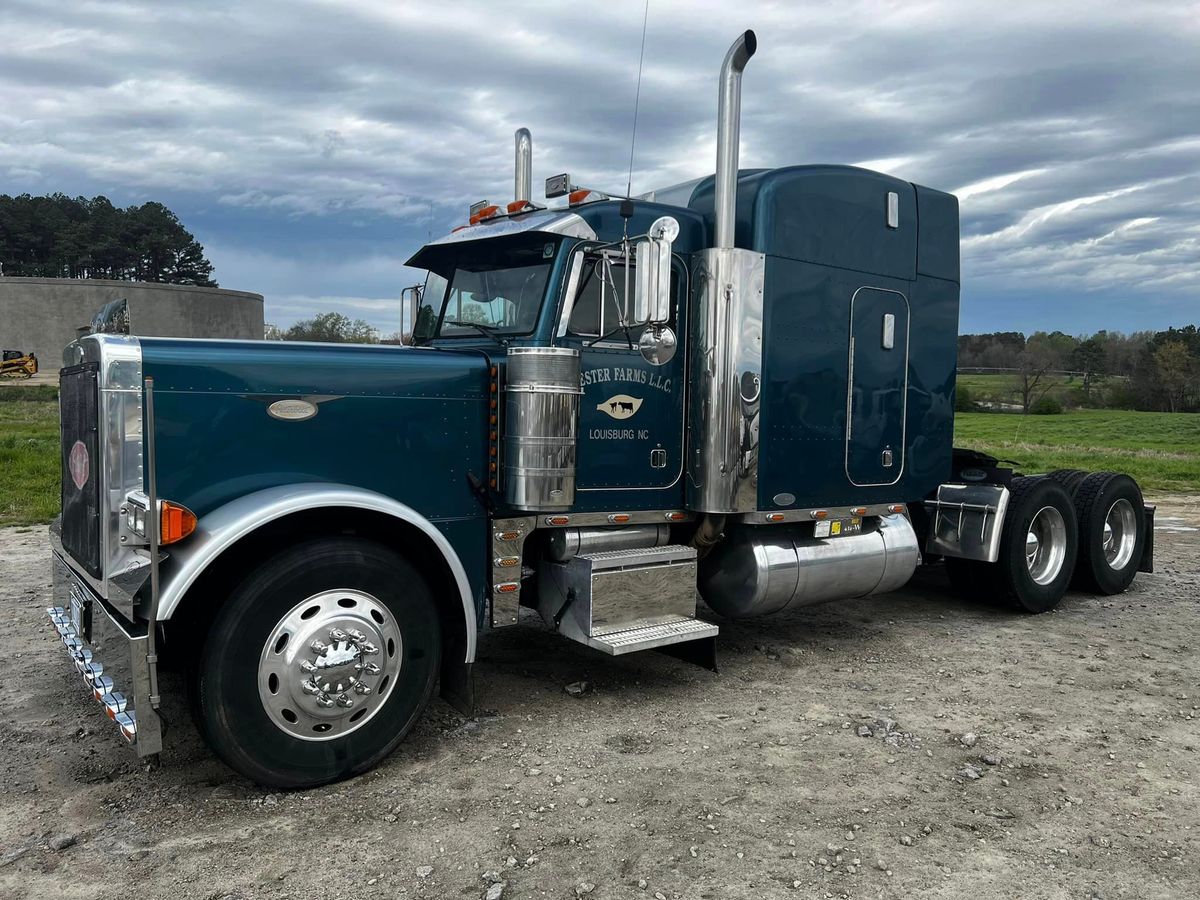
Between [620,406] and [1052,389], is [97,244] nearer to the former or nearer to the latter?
[1052,389]

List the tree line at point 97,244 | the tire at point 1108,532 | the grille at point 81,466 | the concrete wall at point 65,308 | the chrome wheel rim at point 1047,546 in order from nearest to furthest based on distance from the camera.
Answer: the grille at point 81,466 → the chrome wheel rim at point 1047,546 → the tire at point 1108,532 → the concrete wall at point 65,308 → the tree line at point 97,244

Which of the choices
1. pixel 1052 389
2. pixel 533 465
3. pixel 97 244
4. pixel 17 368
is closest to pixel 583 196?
pixel 533 465

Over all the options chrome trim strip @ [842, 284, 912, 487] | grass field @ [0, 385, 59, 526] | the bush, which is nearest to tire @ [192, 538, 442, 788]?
chrome trim strip @ [842, 284, 912, 487]

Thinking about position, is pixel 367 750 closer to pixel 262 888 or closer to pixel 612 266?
pixel 262 888

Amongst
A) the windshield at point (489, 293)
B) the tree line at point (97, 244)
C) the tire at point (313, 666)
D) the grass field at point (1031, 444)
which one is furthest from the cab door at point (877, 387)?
the tree line at point (97, 244)

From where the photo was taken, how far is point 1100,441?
30.9m

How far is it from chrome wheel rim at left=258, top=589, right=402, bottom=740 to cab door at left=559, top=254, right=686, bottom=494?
1.51 m

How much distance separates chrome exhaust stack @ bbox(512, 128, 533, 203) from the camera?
22.8 ft

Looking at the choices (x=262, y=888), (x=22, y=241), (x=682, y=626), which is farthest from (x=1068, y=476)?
(x=22, y=241)

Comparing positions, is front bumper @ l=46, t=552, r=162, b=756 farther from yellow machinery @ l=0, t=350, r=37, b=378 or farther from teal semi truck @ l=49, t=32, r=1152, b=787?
yellow machinery @ l=0, t=350, r=37, b=378

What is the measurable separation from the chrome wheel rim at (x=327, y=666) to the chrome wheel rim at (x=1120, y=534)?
6.98m

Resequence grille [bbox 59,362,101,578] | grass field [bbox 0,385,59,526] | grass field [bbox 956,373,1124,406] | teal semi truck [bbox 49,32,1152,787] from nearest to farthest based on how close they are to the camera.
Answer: teal semi truck [bbox 49,32,1152,787] < grille [bbox 59,362,101,578] < grass field [bbox 0,385,59,526] < grass field [bbox 956,373,1124,406]

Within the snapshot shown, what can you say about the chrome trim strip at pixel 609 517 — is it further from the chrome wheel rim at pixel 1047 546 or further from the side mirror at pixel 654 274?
the chrome wheel rim at pixel 1047 546

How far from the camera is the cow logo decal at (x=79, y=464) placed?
4.40 m
